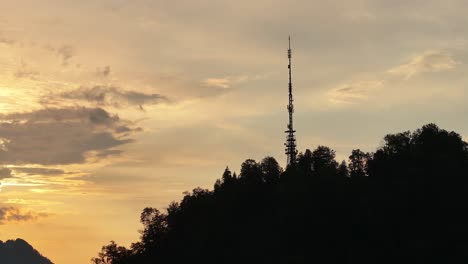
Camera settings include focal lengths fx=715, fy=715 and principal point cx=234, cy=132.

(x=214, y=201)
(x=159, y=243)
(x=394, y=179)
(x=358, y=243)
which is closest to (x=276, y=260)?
(x=358, y=243)

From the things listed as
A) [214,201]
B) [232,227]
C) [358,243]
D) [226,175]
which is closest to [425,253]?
[358,243]

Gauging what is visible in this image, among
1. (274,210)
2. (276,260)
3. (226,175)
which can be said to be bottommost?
(276,260)

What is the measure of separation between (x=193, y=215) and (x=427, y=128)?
6081cm

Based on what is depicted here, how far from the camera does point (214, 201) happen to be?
167500mm

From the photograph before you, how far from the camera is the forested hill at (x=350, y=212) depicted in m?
118

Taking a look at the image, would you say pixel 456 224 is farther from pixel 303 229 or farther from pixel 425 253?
pixel 303 229

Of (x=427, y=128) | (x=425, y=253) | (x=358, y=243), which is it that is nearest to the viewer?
(x=425, y=253)

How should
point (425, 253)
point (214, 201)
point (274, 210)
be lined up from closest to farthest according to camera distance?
point (425, 253)
point (274, 210)
point (214, 201)

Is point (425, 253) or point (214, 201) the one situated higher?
point (214, 201)

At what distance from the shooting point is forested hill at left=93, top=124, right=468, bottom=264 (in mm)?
117625

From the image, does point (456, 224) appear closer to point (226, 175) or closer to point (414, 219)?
point (414, 219)

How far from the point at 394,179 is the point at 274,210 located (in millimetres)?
32894

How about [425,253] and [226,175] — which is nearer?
[425,253]

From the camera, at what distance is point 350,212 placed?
419ft
